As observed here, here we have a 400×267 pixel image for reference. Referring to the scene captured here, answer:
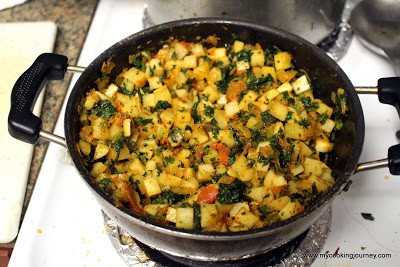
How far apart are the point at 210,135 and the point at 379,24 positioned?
693 mm

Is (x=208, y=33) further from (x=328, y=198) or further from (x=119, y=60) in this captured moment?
(x=328, y=198)

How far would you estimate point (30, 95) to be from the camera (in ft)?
3.18

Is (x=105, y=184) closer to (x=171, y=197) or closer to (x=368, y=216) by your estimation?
(x=171, y=197)

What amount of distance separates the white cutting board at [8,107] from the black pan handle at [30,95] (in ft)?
0.91

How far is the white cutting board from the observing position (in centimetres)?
115

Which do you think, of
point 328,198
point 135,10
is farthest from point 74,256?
point 135,10

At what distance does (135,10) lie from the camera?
1606 millimetres

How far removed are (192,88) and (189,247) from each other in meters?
0.46

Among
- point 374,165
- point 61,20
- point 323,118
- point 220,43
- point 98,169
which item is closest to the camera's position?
point 374,165

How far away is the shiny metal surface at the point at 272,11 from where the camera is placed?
4.08 ft

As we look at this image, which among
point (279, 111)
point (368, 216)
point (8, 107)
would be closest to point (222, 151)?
point (279, 111)

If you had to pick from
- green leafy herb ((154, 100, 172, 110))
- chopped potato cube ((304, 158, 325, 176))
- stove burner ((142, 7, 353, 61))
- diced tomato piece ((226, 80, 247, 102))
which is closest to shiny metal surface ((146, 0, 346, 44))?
stove burner ((142, 7, 353, 61))

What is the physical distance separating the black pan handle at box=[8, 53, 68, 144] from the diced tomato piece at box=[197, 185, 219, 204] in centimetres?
33

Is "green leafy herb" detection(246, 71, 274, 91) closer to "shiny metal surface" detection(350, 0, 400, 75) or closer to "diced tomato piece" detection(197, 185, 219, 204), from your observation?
"diced tomato piece" detection(197, 185, 219, 204)
